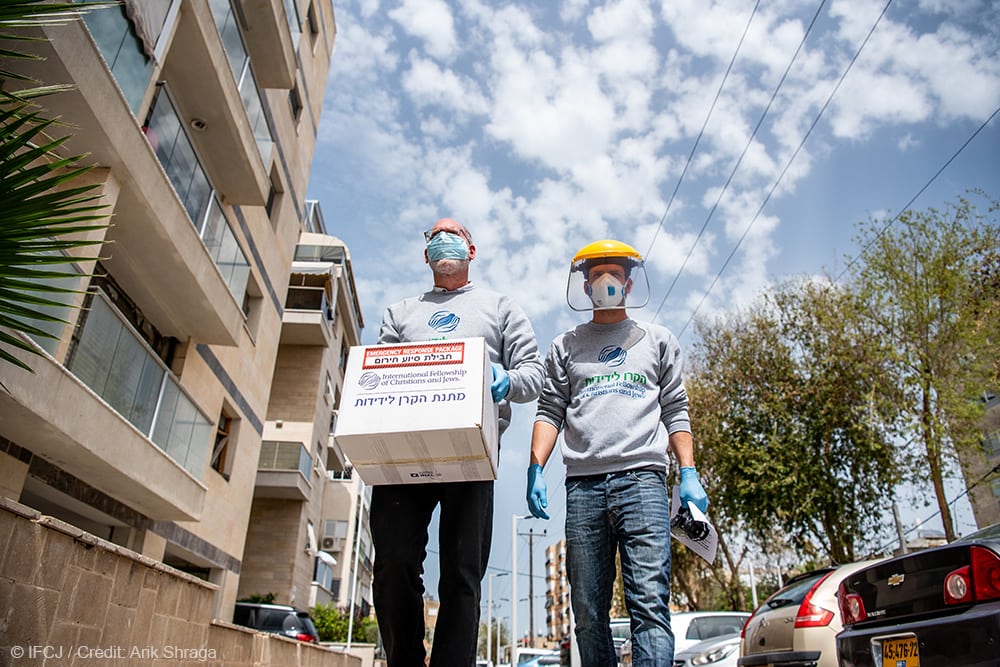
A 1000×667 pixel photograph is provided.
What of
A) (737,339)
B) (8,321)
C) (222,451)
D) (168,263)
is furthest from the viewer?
(737,339)

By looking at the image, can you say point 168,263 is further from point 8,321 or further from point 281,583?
point 281,583

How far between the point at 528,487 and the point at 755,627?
4.53 m

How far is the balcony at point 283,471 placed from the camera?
2152 centimetres

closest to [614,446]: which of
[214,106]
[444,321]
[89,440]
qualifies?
[444,321]

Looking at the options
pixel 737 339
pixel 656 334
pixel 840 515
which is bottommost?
pixel 656 334

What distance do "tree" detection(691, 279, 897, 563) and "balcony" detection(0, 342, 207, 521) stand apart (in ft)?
44.4

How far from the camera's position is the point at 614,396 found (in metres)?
3.76

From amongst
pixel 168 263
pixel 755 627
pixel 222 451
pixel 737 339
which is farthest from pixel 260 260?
pixel 755 627

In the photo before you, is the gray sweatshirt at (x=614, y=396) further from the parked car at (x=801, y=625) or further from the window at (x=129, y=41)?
the window at (x=129, y=41)

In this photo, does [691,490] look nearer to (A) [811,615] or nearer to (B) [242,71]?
(A) [811,615]

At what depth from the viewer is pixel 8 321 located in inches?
96.5

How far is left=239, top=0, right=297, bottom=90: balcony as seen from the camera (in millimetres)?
15516

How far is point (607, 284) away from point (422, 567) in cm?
178

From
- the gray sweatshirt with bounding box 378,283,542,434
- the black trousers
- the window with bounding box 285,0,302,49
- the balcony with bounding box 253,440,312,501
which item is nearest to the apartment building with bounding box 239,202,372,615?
the balcony with bounding box 253,440,312,501
